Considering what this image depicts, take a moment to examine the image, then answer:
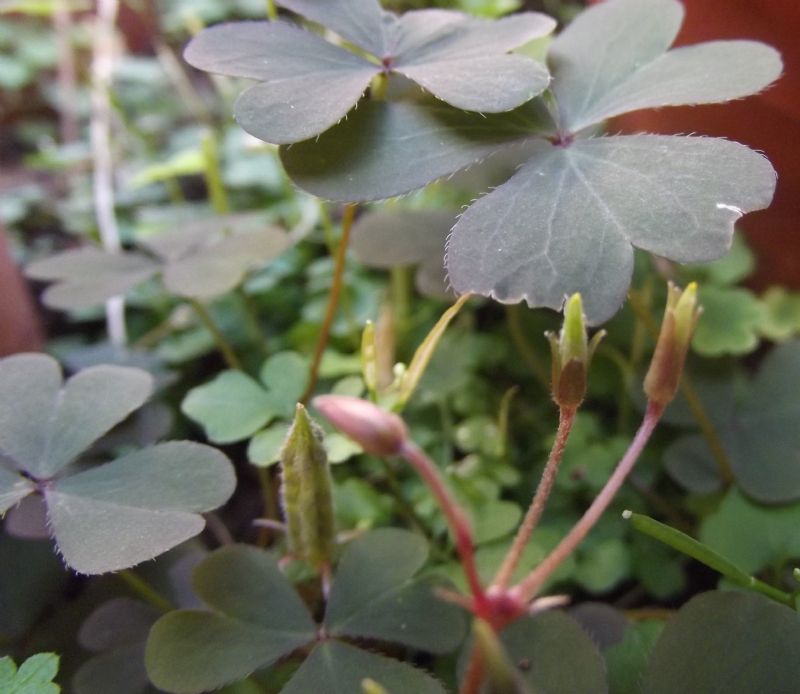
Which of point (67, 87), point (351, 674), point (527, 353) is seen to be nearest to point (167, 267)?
point (527, 353)

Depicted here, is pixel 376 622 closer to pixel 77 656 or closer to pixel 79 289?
pixel 77 656

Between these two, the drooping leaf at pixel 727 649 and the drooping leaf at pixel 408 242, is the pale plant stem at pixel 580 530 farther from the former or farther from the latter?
the drooping leaf at pixel 408 242

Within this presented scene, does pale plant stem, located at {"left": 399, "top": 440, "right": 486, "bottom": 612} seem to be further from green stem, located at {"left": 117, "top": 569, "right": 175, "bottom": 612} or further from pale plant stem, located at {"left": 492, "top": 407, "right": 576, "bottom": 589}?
green stem, located at {"left": 117, "top": 569, "right": 175, "bottom": 612}

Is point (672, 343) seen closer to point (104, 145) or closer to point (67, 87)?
point (104, 145)

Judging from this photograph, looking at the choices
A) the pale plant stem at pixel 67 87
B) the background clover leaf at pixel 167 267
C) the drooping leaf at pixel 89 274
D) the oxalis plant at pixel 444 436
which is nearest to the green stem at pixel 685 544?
the oxalis plant at pixel 444 436

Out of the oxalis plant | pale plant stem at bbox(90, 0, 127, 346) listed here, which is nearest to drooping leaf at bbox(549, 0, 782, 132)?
the oxalis plant

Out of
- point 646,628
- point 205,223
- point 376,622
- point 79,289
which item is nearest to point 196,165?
point 205,223
